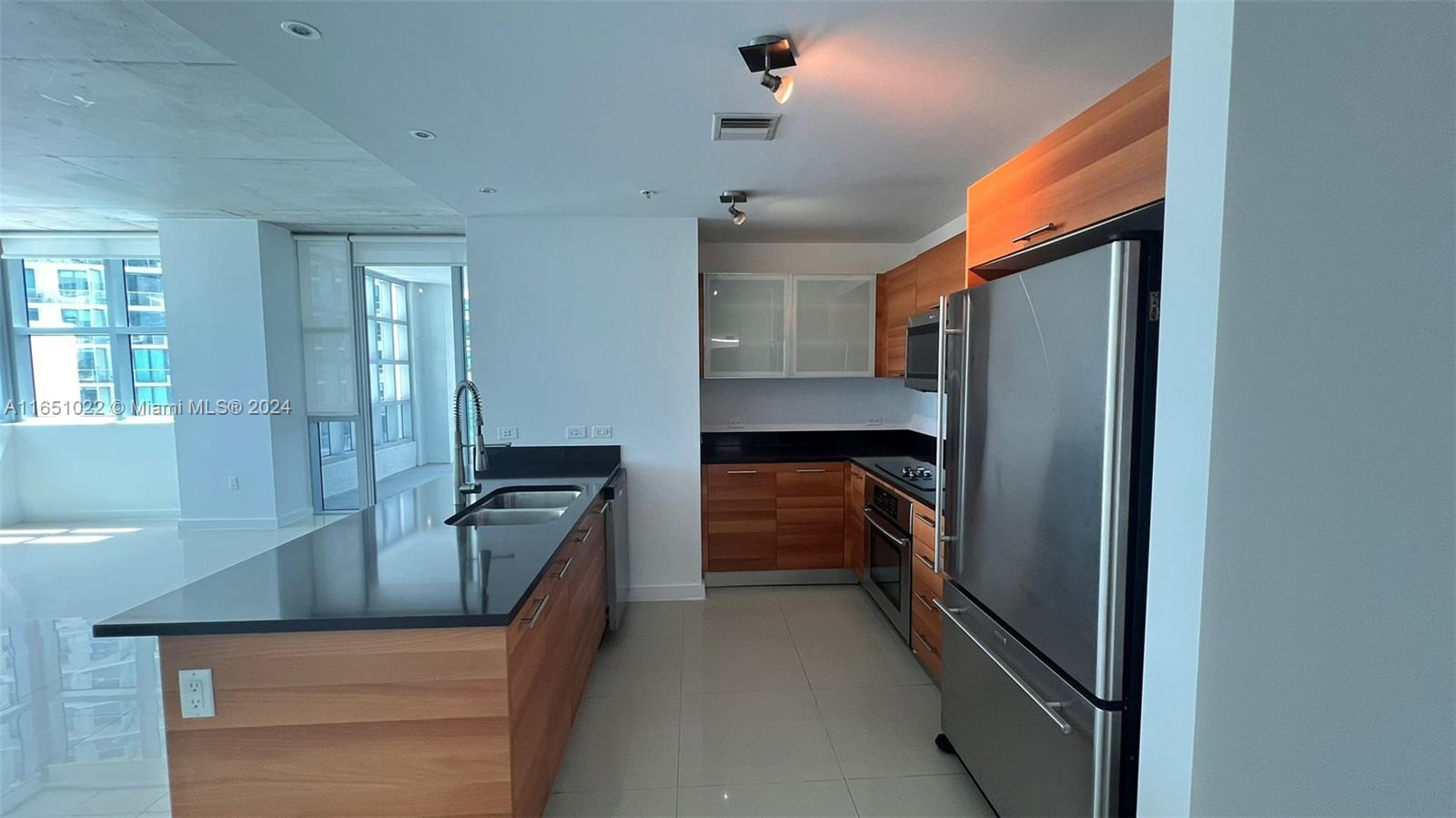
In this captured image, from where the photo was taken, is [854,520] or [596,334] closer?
[596,334]

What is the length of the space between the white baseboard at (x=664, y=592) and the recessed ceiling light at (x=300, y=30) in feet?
10.3

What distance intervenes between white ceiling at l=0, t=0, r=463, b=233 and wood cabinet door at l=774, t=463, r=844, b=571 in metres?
3.37

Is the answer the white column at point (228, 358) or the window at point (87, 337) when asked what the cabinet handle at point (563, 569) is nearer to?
the white column at point (228, 358)

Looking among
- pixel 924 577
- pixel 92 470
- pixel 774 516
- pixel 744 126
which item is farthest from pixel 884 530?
pixel 92 470

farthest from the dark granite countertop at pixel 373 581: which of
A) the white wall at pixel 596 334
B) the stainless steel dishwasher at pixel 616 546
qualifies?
the white wall at pixel 596 334

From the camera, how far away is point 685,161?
248cm

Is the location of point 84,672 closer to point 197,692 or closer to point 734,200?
point 197,692

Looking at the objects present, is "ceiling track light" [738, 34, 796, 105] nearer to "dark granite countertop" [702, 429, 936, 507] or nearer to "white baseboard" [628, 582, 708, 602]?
"dark granite countertop" [702, 429, 936, 507]

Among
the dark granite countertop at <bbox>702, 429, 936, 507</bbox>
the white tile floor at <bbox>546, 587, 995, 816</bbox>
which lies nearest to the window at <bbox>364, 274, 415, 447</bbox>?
the dark granite countertop at <bbox>702, 429, 936, 507</bbox>

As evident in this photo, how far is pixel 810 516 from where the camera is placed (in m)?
3.82

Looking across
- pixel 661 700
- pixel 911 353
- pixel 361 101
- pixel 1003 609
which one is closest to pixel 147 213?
pixel 361 101

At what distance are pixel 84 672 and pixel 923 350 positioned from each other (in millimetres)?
4679

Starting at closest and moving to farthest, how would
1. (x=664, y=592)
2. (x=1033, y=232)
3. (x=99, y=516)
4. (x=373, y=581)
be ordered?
(x=373, y=581) < (x=1033, y=232) < (x=664, y=592) < (x=99, y=516)

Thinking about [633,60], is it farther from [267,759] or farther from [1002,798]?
[1002,798]
